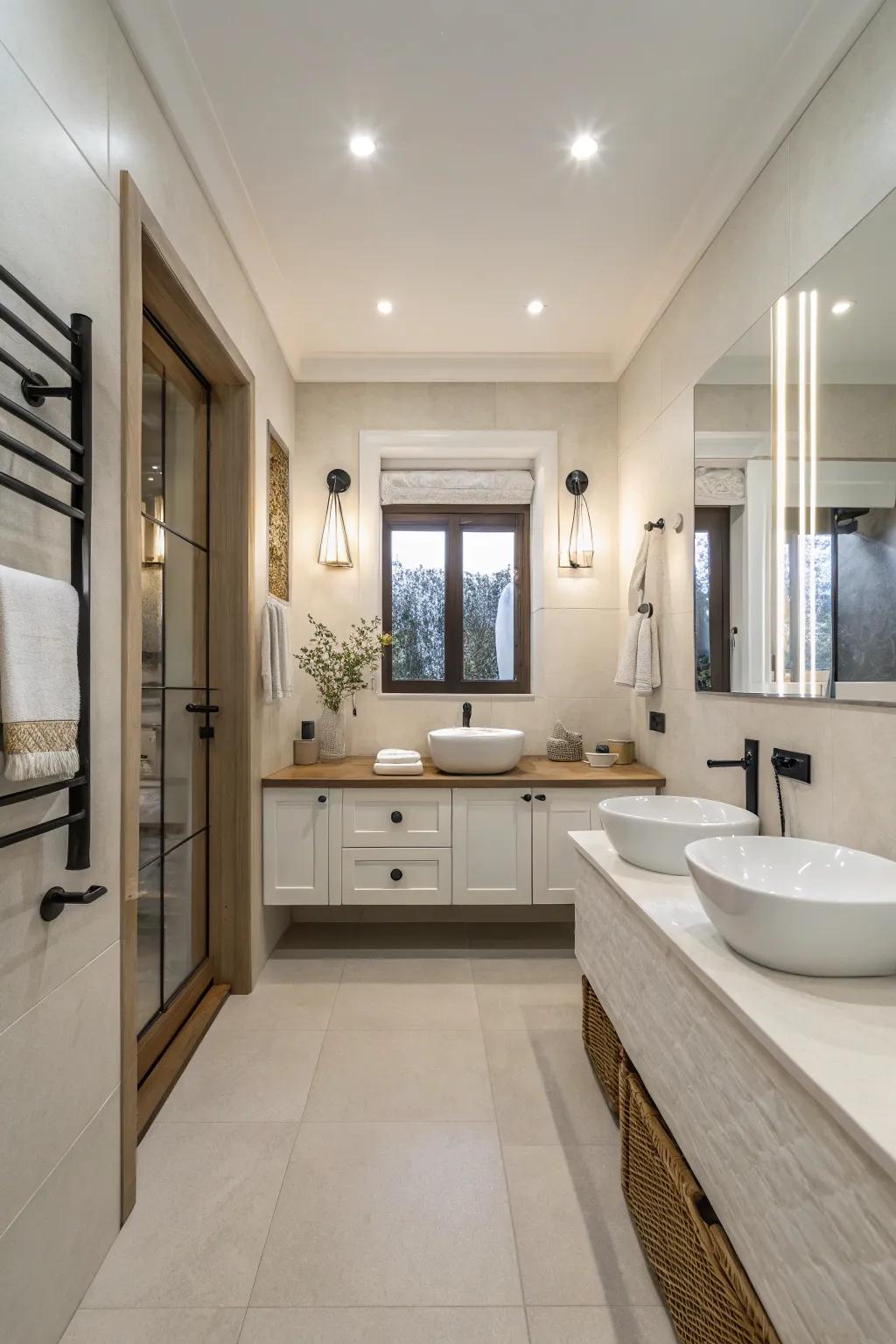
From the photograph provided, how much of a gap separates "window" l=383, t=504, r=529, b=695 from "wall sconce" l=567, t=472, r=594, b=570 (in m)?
0.29

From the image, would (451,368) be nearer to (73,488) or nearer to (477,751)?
(477,751)

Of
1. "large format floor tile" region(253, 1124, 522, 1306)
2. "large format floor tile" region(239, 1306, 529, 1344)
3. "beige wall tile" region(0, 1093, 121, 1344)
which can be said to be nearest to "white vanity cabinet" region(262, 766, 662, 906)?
"large format floor tile" region(253, 1124, 522, 1306)

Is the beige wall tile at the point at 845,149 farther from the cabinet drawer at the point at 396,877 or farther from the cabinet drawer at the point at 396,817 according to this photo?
the cabinet drawer at the point at 396,877

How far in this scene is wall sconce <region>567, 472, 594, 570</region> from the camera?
3170 mm

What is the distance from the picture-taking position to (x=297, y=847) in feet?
8.56

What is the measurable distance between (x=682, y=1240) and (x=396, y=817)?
168 cm

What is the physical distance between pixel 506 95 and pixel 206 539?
5.30ft

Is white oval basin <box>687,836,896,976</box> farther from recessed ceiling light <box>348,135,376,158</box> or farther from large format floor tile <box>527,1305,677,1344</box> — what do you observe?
recessed ceiling light <box>348,135,376,158</box>

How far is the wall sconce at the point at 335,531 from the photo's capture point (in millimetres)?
3121

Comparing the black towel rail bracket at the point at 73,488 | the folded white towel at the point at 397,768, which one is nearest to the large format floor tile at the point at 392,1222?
the black towel rail bracket at the point at 73,488

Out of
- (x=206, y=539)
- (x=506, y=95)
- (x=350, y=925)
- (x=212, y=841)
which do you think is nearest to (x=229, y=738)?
(x=212, y=841)

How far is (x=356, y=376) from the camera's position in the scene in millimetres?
3152

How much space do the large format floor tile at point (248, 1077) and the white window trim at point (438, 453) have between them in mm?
1559

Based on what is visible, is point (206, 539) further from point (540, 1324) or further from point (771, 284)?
point (540, 1324)
